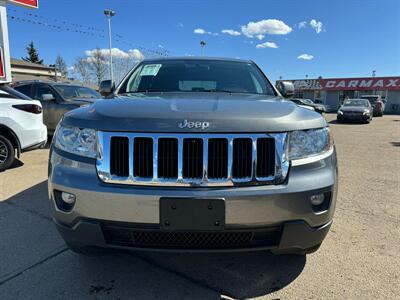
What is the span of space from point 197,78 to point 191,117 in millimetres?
1546

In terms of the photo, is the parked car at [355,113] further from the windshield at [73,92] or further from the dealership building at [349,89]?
the dealership building at [349,89]

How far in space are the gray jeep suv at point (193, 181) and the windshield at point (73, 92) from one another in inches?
282

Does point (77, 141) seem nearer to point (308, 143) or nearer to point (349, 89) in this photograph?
point (308, 143)

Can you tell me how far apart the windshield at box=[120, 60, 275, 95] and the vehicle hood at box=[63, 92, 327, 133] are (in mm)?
950

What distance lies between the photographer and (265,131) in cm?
194

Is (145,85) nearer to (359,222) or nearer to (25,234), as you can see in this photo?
(25,234)

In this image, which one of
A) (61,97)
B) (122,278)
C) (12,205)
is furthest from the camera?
(61,97)

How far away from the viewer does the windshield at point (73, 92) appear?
855cm

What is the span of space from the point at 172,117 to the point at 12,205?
293 centimetres

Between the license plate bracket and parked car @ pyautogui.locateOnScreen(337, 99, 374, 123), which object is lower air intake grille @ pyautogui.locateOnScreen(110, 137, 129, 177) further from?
parked car @ pyautogui.locateOnScreen(337, 99, 374, 123)

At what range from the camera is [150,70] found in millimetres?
3535

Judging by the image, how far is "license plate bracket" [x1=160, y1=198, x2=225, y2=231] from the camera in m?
1.83

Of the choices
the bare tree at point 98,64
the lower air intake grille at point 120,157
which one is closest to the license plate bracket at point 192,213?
the lower air intake grille at point 120,157

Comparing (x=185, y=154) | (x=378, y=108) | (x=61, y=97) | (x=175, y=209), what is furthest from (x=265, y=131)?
(x=378, y=108)
